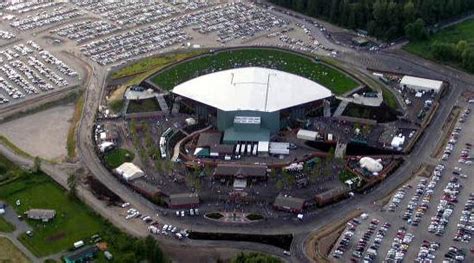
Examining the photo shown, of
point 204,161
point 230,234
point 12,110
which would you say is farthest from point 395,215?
point 12,110

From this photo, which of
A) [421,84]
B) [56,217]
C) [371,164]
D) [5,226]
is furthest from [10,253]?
[421,84]

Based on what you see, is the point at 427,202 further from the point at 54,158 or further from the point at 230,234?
the point at 54,158

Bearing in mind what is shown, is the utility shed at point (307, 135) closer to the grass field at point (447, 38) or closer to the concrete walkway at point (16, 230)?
the grass field at point (447, 38)

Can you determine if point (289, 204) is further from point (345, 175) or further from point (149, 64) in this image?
point (149, 64)

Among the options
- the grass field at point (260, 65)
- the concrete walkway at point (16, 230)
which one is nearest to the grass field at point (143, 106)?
the grass field at point (260, 65)

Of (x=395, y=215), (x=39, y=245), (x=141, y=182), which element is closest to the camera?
(x=39, y=245)

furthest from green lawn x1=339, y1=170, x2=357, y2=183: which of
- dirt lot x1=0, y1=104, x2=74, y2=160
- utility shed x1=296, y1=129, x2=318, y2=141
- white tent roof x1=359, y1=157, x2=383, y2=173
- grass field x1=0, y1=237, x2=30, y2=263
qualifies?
grass field x1=0, y1=237, x2=30, y2=263
